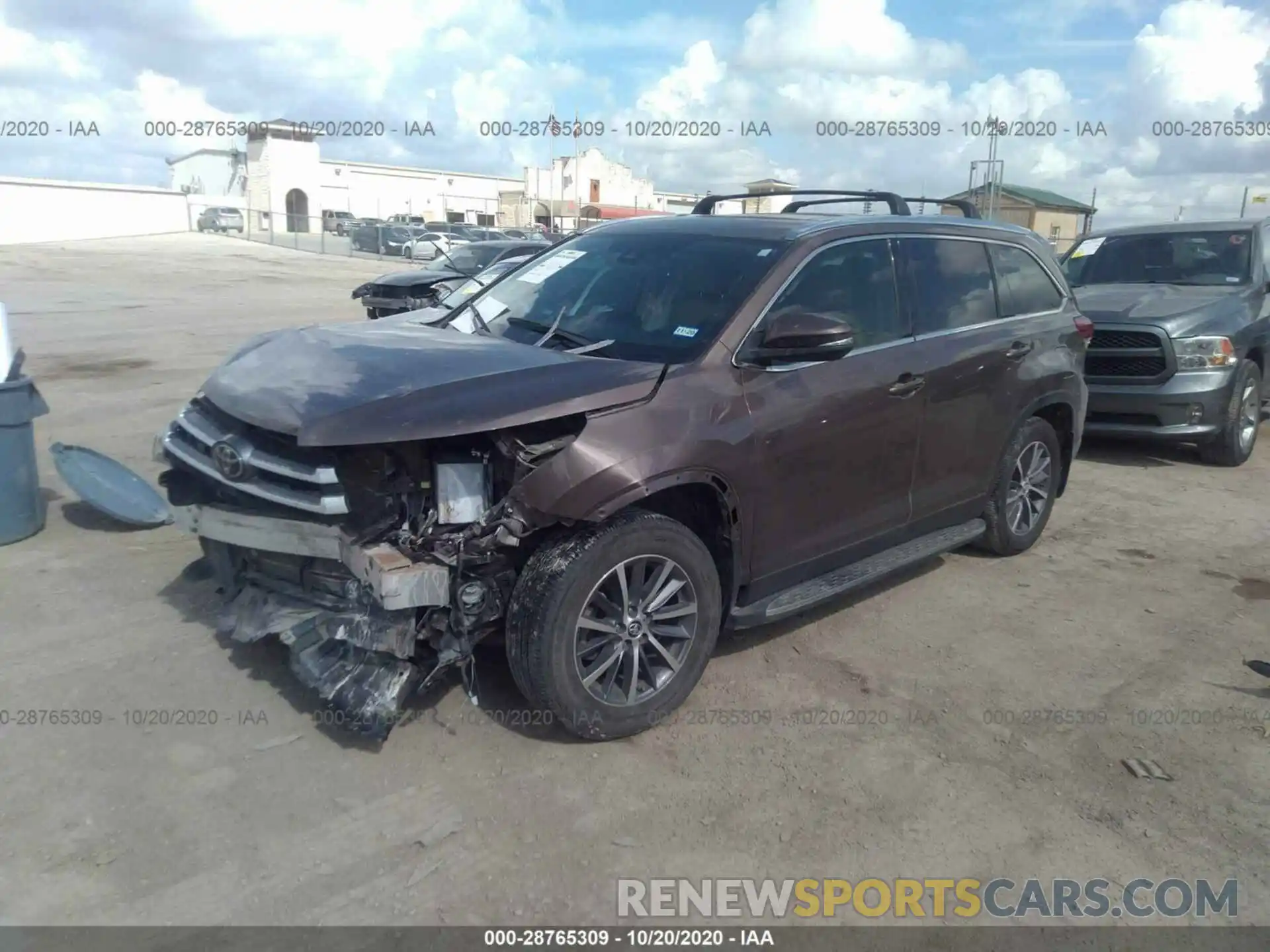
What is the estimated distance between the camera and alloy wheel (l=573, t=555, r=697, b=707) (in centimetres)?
363

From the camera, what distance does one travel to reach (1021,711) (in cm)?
414

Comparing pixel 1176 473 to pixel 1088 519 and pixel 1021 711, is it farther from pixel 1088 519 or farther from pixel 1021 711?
→ pixel 1021 711

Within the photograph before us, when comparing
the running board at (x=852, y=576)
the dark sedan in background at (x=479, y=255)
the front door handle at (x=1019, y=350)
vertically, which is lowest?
the running board at (x=852, y=576)

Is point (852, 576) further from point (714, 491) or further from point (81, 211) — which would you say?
point (81, 211)

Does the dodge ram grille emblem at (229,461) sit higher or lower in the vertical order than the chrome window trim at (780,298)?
lower

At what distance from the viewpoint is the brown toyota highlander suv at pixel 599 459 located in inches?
135

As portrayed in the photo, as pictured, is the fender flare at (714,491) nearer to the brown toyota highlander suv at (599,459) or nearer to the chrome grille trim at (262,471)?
the brown toyota highlander suv at (599,459)

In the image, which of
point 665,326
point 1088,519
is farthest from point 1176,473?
point 665,326

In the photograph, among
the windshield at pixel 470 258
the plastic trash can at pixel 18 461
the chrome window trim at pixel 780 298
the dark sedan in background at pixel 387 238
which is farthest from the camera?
the dark sedan in background at pixel 387 238

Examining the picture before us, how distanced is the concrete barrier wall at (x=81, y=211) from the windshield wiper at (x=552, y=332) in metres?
51.1

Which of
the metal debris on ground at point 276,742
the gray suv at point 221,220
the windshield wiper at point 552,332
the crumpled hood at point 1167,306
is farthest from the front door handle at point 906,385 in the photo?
the gray suv at point 221,220

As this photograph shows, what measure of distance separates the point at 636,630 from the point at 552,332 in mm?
1392

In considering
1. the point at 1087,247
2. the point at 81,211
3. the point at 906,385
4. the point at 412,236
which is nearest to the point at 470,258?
the point at 1087,247

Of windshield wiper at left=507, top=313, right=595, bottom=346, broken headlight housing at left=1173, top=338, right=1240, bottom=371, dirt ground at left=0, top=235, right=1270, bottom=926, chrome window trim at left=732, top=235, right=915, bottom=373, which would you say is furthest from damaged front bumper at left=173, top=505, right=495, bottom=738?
broken headlight housing at left=1173, top=338, right=1240, bottom=371
